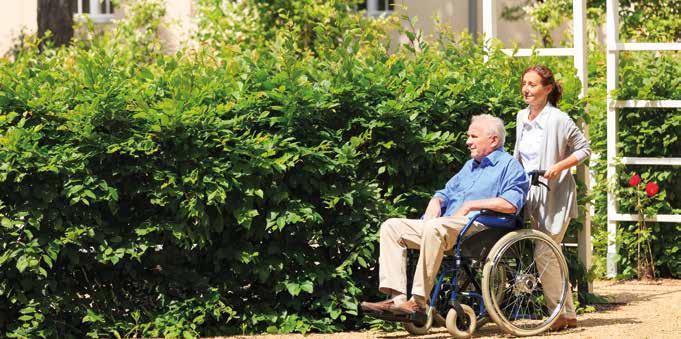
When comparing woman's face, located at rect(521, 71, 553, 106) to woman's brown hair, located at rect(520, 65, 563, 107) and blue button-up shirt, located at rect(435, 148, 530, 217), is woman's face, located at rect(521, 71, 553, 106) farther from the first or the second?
blue button-up shirt, located at rect(435, 148, 530, 217)

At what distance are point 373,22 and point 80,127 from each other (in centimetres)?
1042

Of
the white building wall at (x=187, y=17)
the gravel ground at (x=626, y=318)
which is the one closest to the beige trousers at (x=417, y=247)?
the gravel ground at (x=626, y=318)

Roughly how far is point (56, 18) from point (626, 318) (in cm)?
1316

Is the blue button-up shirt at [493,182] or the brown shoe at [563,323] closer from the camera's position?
the blue button-up shirt at [493,182]

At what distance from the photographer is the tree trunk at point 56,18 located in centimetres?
1980

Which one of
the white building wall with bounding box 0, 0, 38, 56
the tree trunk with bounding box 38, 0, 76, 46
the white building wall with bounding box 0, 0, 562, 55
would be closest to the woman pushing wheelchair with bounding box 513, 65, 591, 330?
the white building wall with bounding box 0, 0, 562, 55

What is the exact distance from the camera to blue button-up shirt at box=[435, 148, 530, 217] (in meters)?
7.56

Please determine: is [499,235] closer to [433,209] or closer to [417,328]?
[433,209]

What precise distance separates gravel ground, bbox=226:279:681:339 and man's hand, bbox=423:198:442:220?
691 millimetres

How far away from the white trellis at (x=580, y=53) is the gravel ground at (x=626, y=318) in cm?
39

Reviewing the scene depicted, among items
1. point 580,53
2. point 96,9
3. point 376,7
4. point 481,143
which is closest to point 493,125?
point 481,143

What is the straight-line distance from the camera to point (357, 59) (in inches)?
330

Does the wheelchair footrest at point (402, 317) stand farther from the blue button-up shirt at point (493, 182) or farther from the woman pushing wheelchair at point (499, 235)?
the blue button-up shirt at point (493, 182)

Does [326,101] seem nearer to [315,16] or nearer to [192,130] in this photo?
[192,130]
